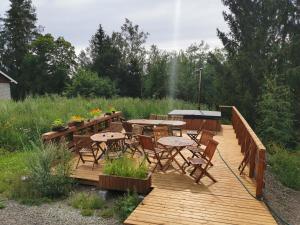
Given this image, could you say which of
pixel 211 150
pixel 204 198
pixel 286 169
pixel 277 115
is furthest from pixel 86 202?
pixel 277 115

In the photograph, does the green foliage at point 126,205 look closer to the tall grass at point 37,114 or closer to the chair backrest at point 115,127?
the tall grass at point 37,114

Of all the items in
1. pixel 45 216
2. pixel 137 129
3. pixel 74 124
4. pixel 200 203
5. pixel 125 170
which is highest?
pixel 74 124

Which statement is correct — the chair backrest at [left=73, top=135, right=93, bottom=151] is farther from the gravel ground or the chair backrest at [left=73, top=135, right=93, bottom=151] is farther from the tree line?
the tree line

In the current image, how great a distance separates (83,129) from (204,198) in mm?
4422

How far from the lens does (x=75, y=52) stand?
36938 millimetres

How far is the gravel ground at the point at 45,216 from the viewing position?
478 centimetres

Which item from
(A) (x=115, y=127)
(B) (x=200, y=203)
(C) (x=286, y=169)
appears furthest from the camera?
(C) (x=286, y=169)

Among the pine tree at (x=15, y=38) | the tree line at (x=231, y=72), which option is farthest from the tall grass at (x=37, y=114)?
the pine tree at (x=15, y=38)

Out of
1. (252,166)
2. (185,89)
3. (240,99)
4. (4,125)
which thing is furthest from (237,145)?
(185,89)

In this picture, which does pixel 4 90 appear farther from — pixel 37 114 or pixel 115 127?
pixel 115 127

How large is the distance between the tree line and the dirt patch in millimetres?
8875

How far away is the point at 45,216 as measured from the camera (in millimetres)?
4977

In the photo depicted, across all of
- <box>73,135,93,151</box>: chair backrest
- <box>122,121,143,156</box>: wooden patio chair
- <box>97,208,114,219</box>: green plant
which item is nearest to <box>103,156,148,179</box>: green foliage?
<box>97,208,114,219</box>: green plant

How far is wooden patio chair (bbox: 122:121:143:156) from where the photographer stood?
7.30 m
